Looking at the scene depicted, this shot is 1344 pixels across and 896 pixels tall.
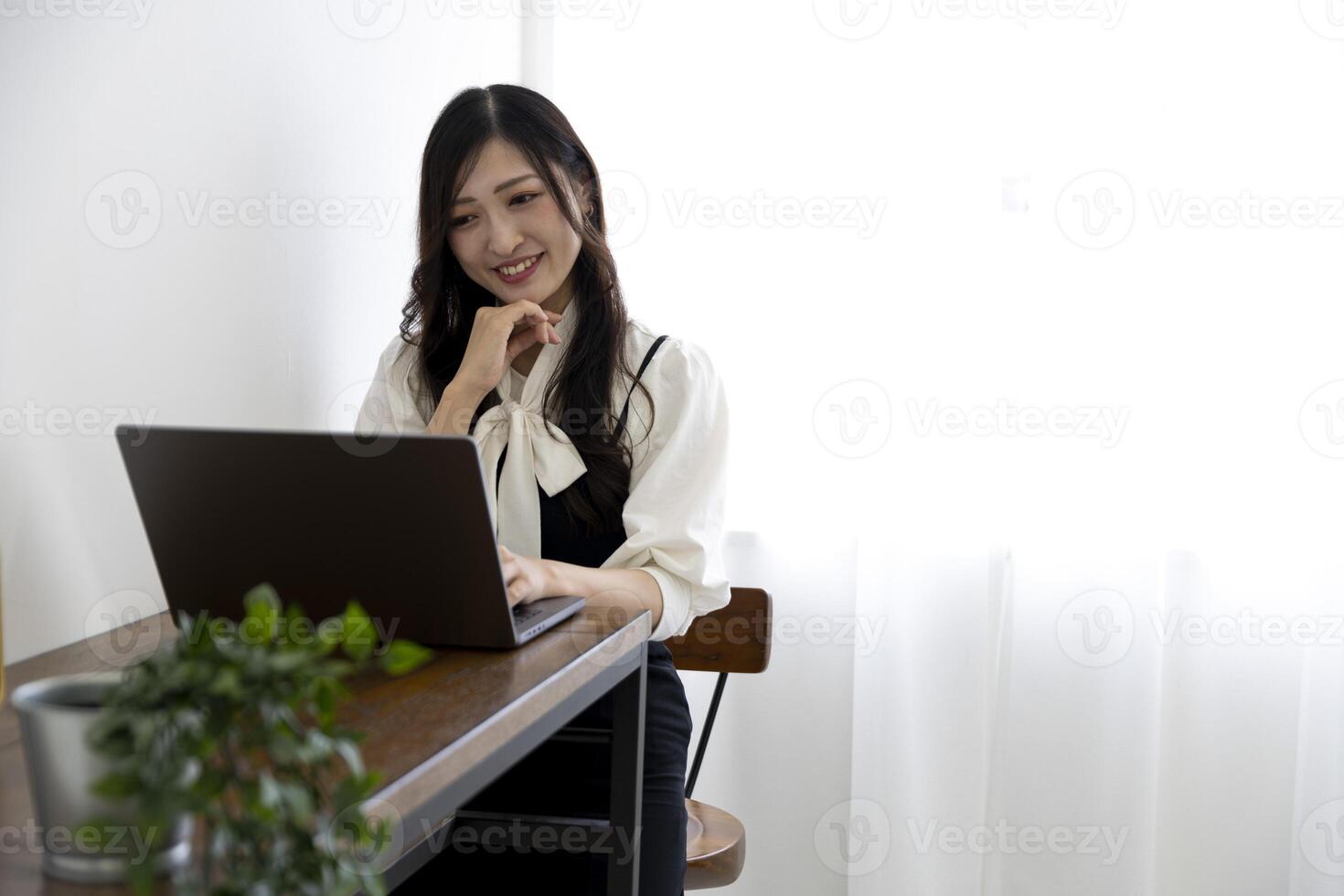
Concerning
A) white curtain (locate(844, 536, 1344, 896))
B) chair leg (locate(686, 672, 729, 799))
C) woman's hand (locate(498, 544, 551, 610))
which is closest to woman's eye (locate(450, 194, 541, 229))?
woman's hand (locate(498, 544, 551, 610))

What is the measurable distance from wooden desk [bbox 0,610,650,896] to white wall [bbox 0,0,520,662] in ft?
0.46

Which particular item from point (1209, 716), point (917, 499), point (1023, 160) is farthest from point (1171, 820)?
point (1023, 160)

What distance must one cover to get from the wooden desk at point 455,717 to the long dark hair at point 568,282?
0.33m

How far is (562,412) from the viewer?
1.48 m

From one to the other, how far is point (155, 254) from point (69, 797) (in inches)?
30.4

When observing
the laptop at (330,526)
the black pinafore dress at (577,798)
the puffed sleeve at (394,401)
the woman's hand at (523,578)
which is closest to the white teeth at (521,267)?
the puffed sleeve at (394,401)

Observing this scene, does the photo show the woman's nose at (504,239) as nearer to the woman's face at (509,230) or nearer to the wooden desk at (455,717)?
the woman's face at (509,230)

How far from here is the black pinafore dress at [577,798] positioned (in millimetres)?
1371

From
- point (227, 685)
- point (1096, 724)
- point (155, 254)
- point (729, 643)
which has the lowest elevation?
point (1096, 724)

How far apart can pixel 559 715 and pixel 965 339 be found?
4.48 feet

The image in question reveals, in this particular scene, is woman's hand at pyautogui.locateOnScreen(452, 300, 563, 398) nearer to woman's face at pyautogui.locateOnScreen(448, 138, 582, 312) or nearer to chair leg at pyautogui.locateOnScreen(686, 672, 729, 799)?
woman's face at pyautogui.locateOnScreen(448, 138, 582, 312)

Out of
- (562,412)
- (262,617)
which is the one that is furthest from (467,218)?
(262,617)

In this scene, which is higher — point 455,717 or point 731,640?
point 455,717

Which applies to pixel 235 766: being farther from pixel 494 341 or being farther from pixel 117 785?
pixel 494 341
